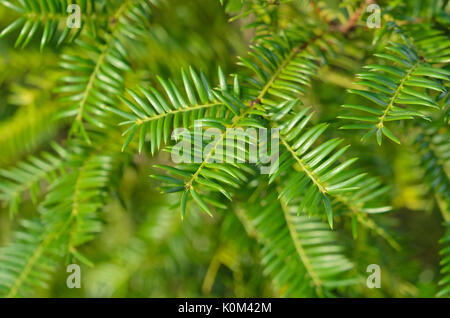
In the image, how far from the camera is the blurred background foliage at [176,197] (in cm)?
67

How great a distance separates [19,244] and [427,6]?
692mm

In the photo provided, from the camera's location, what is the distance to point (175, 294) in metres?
0.78

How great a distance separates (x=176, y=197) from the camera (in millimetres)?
755

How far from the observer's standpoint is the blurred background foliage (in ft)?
2.20

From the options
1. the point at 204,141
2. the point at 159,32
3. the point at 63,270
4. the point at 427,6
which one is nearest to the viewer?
the point at 204,141

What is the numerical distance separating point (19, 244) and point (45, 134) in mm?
247

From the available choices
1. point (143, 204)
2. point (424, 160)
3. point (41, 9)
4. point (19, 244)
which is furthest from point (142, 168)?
point (424, 160)

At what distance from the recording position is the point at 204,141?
0.38 metres

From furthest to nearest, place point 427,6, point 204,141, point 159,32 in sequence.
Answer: point 159,32 → point 427,6 → point 204,141

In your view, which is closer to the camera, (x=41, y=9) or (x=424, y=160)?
(x=41, y=9)
